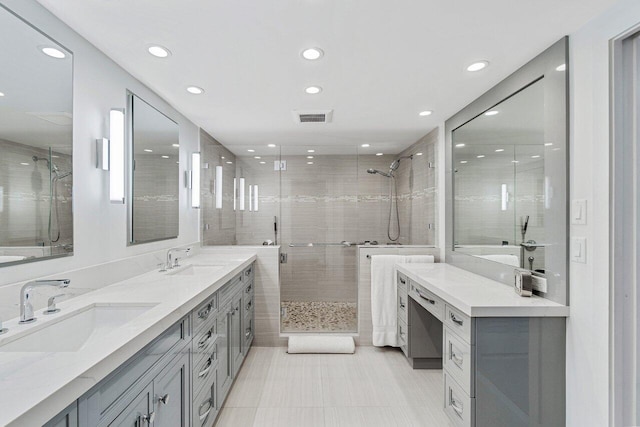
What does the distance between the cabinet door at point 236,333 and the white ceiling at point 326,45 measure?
1689mm

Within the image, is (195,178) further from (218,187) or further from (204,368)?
(204,368)

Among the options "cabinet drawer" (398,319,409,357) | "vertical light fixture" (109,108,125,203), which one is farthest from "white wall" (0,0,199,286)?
"cabinet drawer" (398,319,409,357)

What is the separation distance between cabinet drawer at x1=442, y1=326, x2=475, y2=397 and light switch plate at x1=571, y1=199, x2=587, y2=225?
0.87m

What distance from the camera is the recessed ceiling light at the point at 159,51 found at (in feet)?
5.78

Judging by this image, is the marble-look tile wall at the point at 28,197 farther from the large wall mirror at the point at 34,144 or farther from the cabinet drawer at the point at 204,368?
the cabinet drawer at the point at 204,368

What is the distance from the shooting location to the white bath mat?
321cm

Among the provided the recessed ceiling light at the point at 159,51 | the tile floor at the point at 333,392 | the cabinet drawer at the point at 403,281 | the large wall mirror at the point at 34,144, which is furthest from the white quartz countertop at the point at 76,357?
the cabinet drawer at the point at 403,281

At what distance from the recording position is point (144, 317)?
128cm

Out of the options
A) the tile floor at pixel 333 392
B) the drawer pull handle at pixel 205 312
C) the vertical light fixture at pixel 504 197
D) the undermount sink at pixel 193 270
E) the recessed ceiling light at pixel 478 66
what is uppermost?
the recessed ceiling light at pixel 478 66

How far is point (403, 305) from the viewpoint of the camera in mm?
3004

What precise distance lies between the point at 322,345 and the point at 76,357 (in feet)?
8.59

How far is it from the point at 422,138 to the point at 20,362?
371 cm

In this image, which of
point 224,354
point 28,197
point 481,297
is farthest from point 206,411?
point 481,297

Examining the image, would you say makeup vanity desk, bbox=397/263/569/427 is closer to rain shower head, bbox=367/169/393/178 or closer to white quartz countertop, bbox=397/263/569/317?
white quartz countertop, bbox=397/263/569/317
